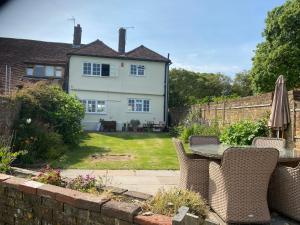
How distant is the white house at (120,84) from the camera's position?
25.7 metres

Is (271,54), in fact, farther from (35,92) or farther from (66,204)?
(66,204)

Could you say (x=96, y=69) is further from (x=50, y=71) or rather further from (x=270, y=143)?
(x=270, y=143)

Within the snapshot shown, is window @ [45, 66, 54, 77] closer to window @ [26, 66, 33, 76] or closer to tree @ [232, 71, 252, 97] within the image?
window @ [26, 66, 33, 76]

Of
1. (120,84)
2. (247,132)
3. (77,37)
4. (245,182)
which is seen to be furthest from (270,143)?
(77,37)

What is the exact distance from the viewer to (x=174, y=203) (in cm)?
378

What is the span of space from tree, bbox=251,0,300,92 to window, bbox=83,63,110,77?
10423 mm

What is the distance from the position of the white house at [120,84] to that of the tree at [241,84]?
18765mm

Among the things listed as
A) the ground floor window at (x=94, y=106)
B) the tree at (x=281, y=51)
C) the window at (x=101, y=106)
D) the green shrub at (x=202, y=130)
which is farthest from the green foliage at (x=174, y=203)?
the window at (x=101, y=106)

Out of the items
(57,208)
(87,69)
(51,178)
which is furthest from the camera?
(87,69)

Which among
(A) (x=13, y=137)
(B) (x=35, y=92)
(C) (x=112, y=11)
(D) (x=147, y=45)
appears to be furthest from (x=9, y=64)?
(C) (x=112, y=11)

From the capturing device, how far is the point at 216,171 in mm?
5043

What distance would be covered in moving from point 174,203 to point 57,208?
1388 millimetres

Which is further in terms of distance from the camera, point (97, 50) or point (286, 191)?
point (97, 50)

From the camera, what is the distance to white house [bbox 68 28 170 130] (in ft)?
84.2
